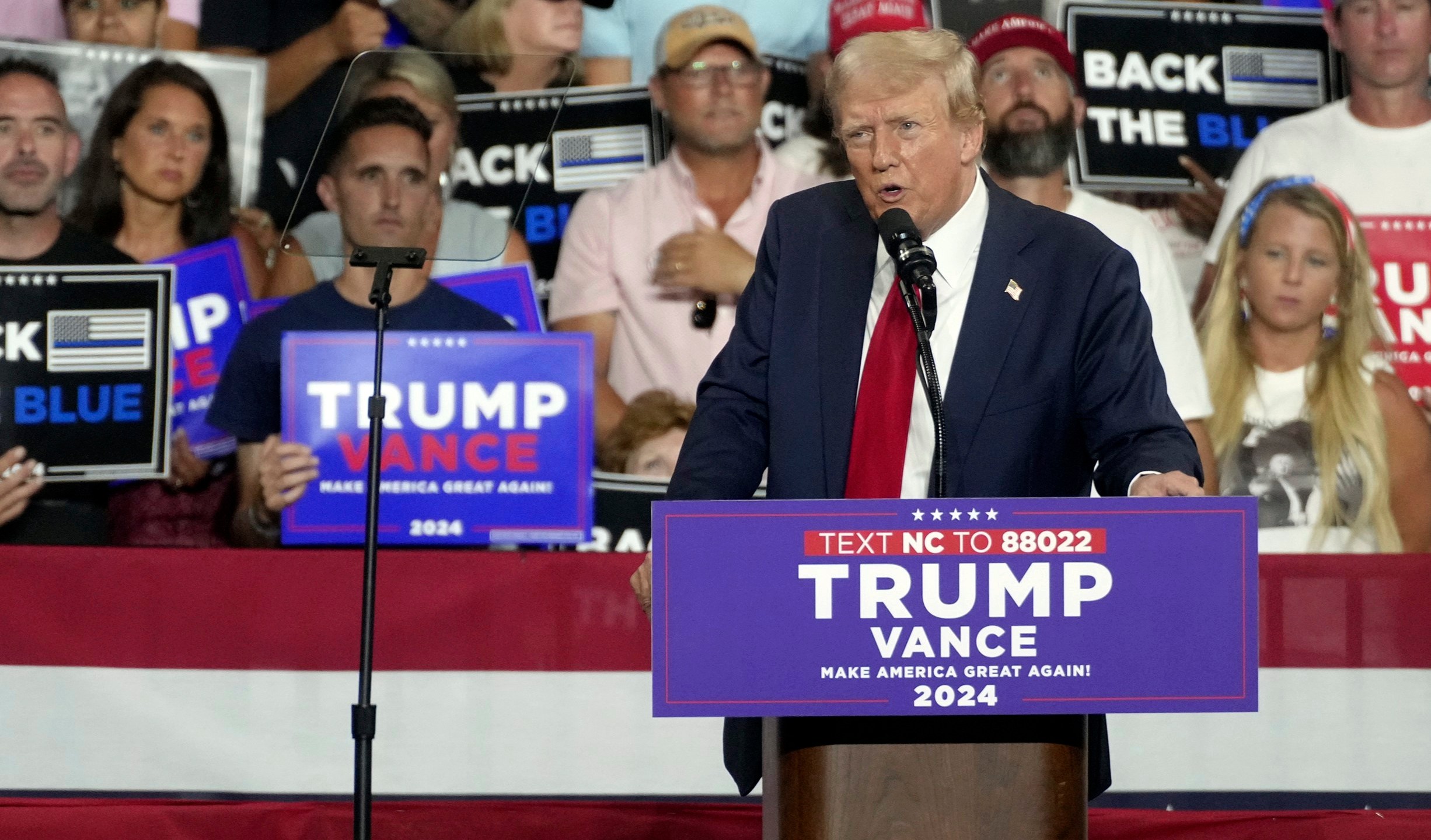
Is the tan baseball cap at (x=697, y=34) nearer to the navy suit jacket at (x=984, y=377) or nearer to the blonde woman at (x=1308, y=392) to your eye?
the blonde woman at (x=1308, y=392)

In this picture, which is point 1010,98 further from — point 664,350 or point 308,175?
point 308,175

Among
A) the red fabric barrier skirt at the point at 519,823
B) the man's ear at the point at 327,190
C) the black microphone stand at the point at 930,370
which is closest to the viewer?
the black microphone stand at the point at 930,370

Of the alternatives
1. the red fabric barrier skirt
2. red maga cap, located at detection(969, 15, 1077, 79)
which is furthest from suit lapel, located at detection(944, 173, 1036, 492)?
red maga cap, located at detection(969, 15, 1077, 79)

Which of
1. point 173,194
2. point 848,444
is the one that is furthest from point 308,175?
point 848,444

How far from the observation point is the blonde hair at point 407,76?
284cm

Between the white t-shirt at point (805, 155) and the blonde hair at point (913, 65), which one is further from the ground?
the white t-shirt at point (805, 155)

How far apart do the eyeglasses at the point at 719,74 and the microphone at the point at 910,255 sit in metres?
1.89

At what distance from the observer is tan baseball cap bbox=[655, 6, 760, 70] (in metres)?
3.44

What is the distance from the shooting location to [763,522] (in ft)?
4.66

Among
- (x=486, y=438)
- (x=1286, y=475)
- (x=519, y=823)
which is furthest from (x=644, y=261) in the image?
(x=1286, y=475)

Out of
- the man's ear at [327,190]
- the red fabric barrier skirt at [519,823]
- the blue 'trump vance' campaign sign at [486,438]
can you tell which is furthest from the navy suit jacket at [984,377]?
the blue 'trump vance' campaign sign at [486,438]

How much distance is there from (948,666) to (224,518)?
2326mm

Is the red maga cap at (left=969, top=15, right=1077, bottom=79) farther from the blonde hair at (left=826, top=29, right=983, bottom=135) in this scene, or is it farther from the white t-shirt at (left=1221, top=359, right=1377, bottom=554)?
the blonde hair at (left=826, top=29, right=983, bottom=135)

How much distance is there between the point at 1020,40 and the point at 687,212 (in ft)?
2.76
